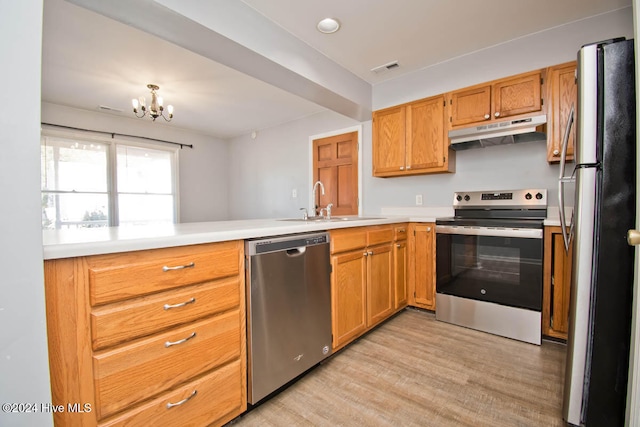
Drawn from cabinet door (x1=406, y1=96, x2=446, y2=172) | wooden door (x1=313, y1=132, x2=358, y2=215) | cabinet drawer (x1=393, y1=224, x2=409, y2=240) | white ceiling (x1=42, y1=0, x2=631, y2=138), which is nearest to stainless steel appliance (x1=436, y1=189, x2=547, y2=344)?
cabinet drawer (x1=393, y1=224, x2=409, y2=240)

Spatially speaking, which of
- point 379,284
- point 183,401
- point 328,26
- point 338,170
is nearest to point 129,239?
point 183,401

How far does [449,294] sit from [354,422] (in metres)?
1.56

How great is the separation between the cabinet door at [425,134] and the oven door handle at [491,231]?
0.67 metres

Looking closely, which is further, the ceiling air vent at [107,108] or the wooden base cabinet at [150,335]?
the ceiling air vent at [107,108]

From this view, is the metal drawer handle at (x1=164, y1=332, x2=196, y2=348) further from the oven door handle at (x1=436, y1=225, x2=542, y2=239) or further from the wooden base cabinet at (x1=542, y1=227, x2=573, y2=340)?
the wooden base cabinet at (x1=542, y1=227, x2=573, y2=340)

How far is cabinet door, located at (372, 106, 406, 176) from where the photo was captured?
310cm

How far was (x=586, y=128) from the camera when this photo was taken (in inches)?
49.4

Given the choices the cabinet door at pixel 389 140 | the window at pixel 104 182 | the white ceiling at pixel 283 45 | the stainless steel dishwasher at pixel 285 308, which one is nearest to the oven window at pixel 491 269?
the cabinet door at pixel 389 140

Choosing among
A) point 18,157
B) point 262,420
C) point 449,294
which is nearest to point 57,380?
point 18,157

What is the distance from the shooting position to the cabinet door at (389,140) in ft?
10.2

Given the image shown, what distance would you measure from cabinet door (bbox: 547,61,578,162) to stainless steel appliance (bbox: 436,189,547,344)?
0.38 metres

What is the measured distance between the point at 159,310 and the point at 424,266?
2.34 m

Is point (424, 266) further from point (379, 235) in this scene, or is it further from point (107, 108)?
point (107, 108)

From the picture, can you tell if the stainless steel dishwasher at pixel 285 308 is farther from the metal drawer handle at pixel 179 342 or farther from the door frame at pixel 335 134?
the door frame at pixel 335 134
